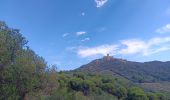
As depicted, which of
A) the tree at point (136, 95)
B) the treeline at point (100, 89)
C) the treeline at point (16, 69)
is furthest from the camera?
the tree at point (136, 95)

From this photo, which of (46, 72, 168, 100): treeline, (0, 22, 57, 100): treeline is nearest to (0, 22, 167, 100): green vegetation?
(0, 22, 57, 100): treeline

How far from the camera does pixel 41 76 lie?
42.6 m

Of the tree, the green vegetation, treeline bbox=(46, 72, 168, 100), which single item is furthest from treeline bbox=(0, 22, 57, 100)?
the tree

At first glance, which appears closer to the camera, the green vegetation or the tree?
the green vegetation

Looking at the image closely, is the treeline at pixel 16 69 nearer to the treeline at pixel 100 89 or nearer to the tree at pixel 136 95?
the treeline at pixel 100 89

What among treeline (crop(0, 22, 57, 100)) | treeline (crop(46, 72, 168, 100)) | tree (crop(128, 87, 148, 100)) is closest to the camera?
treeline (crop(0, 22, 57, 100))

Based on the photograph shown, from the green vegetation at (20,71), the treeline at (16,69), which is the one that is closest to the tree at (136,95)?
the green vegetation at (20,71)

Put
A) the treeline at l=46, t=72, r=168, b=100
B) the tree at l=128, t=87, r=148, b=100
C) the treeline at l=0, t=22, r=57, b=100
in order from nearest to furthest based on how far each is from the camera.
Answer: the treeline at l=0, t=22, r=57, b=100 → the treeline at l=46, t=72, r=168, b=100 → the tree at l=128, t=87, r=148, b=100

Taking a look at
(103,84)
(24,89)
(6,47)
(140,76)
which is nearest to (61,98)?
(24,89)

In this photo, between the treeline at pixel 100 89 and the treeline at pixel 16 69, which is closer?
the treeline at pixel 16 69

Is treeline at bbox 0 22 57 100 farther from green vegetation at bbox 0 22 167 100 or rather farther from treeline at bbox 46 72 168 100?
treeline at bbox 46 72 168 100

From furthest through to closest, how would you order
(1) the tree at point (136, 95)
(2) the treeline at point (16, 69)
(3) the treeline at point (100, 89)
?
(1) the tree at point (136, 95), (3) the treeline at point (100, 89), (2) the treeline at point (16, 69)

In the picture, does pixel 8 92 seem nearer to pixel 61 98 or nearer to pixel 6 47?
pixel 6 47

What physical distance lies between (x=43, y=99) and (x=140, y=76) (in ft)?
489
